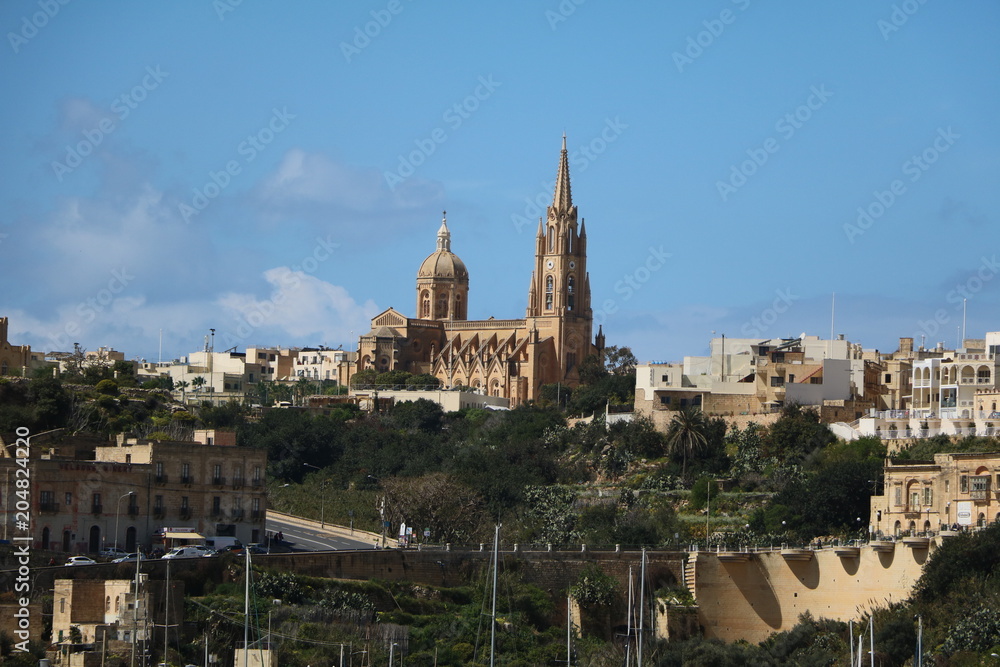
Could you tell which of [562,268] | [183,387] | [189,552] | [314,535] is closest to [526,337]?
[562,268]

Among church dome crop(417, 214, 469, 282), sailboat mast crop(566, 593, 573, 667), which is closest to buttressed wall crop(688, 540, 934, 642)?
sailboat mast crop(566, 593, 573, 667)

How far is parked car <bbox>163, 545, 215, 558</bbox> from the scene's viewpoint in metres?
58.6

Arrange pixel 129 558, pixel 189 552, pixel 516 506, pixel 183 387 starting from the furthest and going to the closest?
pixel 183 387
pixel 516 506
pixel 189 552
pixel 129 558

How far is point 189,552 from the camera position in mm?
59219

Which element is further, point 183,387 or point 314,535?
point 183,387

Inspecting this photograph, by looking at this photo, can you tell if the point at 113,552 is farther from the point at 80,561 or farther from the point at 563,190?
the point at 563,190

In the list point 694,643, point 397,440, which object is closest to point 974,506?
point 694,643

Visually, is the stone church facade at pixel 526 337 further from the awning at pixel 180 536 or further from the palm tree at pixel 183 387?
the awning at pixel 180 536

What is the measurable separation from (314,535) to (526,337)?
59903 millimetres

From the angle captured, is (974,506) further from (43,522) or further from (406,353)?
(406,353)

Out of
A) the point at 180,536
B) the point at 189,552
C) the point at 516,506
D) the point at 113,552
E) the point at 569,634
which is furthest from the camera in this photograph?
the point at 516,506

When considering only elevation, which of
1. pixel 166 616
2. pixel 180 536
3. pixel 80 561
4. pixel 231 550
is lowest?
pixel 166 616

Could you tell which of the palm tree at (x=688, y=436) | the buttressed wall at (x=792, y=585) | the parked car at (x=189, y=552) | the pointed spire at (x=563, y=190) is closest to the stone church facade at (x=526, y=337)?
the pointed spire at (x=563, y=190)

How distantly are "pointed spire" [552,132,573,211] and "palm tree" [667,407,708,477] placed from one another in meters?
48.6
